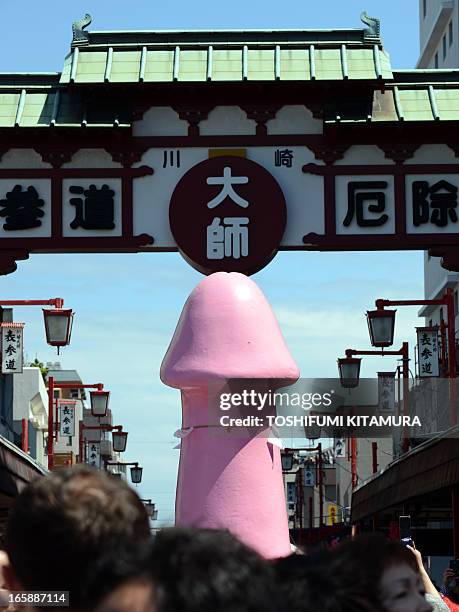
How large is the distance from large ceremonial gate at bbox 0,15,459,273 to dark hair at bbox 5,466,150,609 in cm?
935

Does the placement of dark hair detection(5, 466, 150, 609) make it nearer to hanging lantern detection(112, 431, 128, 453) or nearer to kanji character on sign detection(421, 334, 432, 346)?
kanji character on sign detection(421, 334, 432, 346)

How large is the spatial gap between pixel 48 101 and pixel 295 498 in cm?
6500

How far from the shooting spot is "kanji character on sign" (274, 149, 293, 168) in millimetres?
12469

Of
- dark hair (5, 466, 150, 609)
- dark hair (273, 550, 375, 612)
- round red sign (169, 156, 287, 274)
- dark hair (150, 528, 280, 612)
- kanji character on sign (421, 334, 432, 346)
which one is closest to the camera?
dark hair (150, 528, 280, 612)

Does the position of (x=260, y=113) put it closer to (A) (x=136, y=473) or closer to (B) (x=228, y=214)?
(B) (x=228, y=214)

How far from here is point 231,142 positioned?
494 inches

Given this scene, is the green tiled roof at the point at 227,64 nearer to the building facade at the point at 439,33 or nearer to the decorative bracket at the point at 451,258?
the decorative bracket at the point at 451,258

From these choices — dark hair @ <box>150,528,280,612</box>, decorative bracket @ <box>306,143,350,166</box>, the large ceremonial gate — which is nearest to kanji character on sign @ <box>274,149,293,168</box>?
the large ceremonial gate

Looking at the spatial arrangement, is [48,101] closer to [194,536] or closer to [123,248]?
[123,248]

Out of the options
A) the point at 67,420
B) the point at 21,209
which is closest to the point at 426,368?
the point at 21,209

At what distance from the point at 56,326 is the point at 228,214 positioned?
7086 mm

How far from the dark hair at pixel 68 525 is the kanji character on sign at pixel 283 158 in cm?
956

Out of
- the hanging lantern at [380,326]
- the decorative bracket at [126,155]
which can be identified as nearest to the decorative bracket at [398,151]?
the decorative bracket at [126,155]

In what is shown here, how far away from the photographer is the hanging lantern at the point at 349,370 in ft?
66.2
